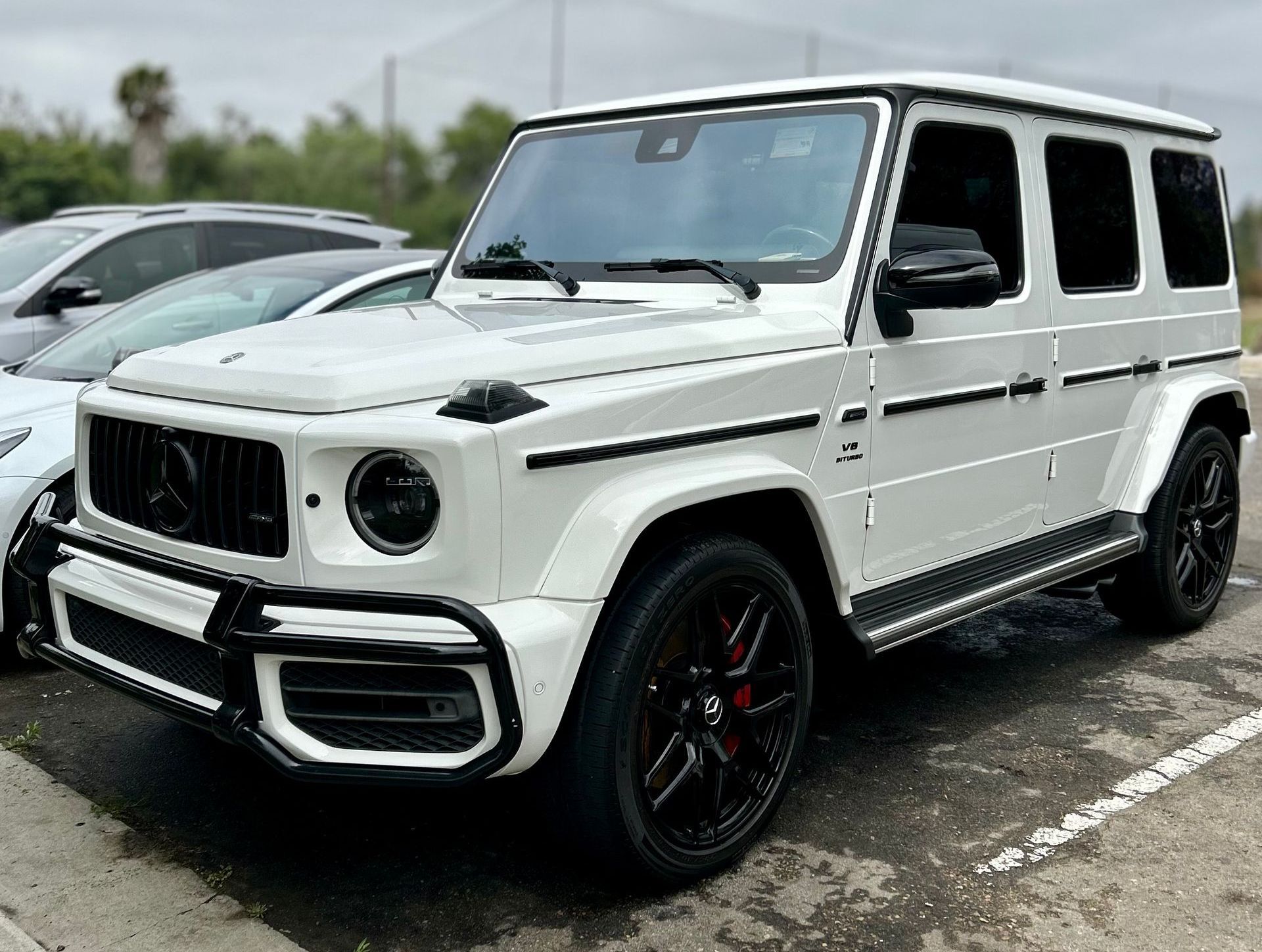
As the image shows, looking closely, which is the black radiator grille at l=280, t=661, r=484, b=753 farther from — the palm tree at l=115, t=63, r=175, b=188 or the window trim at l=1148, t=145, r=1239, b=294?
the palm tree at l=115, t=63, r=175, b=188

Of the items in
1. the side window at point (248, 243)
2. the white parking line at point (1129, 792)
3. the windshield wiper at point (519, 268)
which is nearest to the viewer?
the white parking line at point (1129, 792)

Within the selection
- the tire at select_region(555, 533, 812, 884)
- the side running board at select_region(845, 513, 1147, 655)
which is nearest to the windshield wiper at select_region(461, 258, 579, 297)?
the tire at select_region(555, 533, 812, 884)

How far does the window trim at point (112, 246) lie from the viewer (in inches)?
308

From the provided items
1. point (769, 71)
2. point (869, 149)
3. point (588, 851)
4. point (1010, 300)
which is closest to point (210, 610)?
point (588, 851)

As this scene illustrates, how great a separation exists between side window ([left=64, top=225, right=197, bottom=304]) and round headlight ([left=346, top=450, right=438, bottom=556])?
5.90 metres

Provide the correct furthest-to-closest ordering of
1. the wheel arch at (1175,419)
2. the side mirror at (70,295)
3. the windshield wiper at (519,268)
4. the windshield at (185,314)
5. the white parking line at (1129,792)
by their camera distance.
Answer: the side mirror at (70,295)
the windshield at (185,314)
the wheel arch at (1175,419)
the windshield wiper at (519,268)
the white parking line at (1129,792)

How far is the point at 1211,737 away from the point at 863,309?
1937 mm

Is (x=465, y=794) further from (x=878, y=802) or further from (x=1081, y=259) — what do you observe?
(x=1081, y=259)

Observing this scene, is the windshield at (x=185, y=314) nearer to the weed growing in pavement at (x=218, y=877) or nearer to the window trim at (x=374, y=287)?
the window trim at (x=374, y=287)

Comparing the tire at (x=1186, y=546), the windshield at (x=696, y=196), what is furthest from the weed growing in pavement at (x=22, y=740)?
the tire at (x=1186, y=546)

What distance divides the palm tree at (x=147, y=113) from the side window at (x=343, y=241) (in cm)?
→ 3710

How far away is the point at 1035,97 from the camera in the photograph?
440 cm

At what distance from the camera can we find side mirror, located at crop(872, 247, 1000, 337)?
3547mm

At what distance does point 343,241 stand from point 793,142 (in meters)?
5.67
